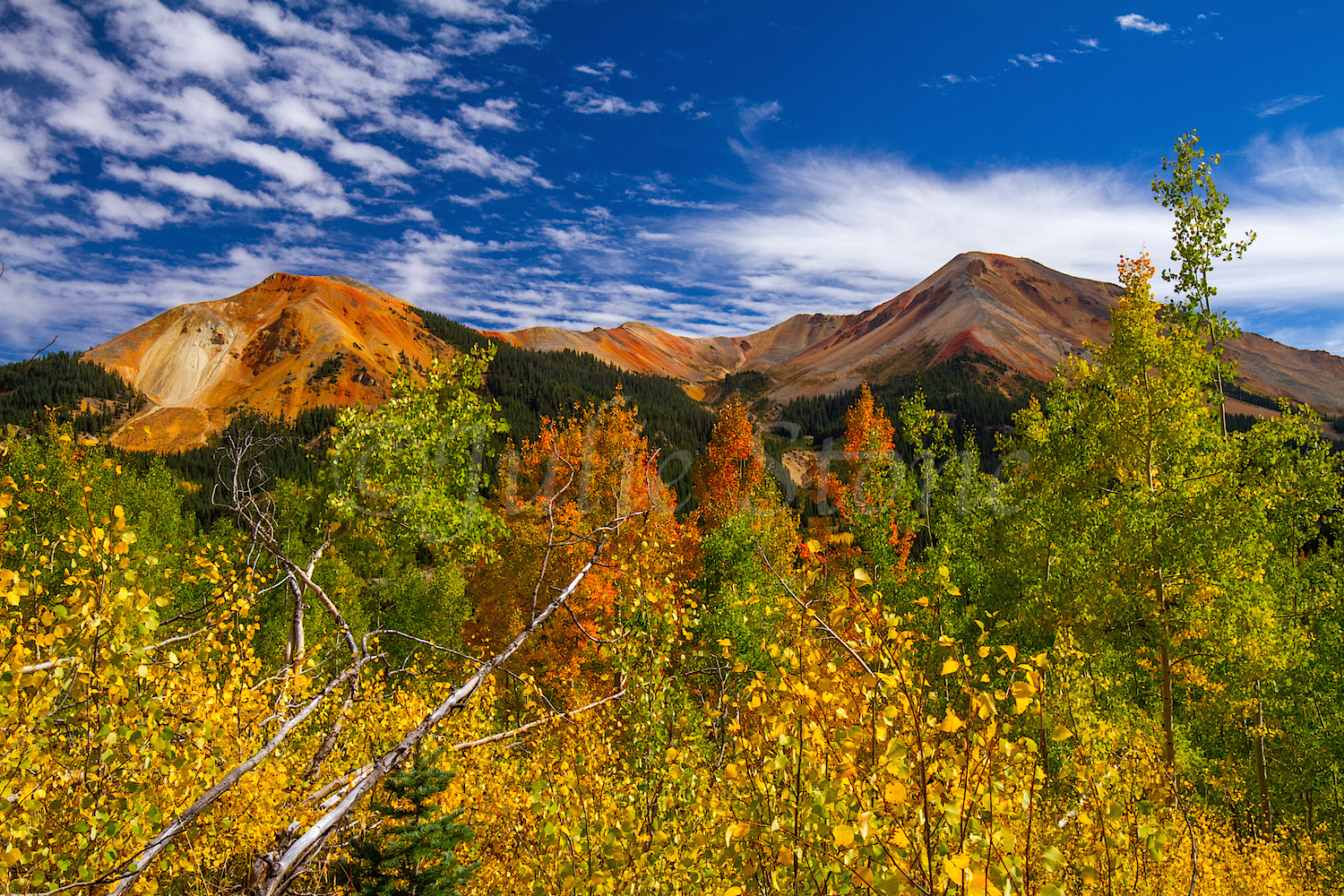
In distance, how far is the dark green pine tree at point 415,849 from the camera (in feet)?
25.4

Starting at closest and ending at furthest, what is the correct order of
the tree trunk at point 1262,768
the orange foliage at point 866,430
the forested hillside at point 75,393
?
the tree trunk at point 1262,768 → the orange foliage at point 866,430 → the forested hillside at point 75,393

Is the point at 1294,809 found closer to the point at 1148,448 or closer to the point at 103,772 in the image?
the point at 1148,448

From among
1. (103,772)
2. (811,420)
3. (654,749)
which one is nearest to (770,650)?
(654,749)

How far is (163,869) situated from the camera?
5.36 metres

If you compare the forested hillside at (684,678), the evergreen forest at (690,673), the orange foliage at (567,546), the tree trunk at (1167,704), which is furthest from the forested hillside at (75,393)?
the tree trunk at (1167,704)

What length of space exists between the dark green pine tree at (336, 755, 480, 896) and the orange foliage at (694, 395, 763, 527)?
2907 centimetres

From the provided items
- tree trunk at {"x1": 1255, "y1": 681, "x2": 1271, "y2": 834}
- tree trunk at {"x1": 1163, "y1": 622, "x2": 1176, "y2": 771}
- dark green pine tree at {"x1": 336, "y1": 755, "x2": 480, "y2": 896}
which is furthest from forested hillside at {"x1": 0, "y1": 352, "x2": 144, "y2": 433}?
tree trunk at {"x1": 1255, "y1": 681, "x2": 1271, "y2": 834}

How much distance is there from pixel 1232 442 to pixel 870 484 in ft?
59.6

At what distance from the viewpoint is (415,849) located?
780cm

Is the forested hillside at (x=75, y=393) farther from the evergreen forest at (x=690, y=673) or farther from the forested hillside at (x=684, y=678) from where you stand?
the forested hillside at (x=684, y=678)

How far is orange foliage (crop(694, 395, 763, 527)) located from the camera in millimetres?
38031

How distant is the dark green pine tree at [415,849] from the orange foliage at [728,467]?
29067 mm

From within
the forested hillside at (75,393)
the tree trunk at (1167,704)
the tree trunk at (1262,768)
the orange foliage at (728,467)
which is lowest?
the tree trunk at (1262,768)

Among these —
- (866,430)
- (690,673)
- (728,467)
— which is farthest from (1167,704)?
(728,467)
